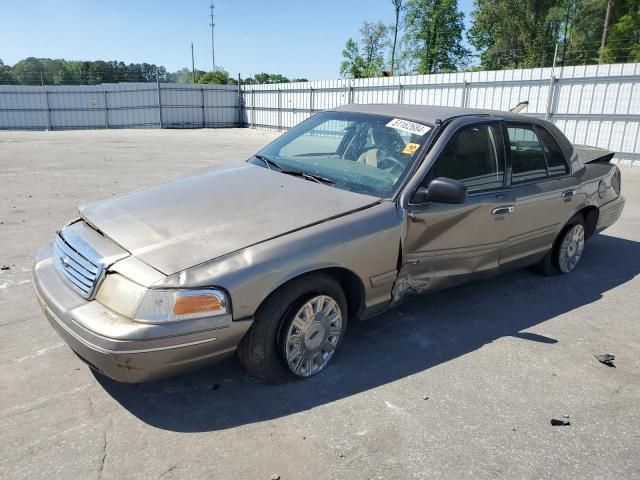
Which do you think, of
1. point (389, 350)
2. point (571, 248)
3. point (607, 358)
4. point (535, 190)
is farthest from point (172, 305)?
point (571, 248)

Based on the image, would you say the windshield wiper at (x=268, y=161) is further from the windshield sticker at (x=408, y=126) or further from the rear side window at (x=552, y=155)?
the rear side window at (x=552, y=155)

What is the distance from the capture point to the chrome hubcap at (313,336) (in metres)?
2.95

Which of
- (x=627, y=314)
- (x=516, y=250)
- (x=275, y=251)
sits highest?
(x=275, y=251)

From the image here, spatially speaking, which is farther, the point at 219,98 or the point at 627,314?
the point at 219,98

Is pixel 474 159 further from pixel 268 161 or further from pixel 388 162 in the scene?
pixel 268 161

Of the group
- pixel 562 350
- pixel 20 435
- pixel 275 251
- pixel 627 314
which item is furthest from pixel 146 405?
pixel 627 314

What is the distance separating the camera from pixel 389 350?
11.6ft

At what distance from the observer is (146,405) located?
2.81 metres

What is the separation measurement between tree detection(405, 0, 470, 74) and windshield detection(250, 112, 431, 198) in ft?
151

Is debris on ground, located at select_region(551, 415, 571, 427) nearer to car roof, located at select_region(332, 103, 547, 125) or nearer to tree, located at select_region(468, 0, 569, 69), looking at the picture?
car roof, located at select_region(332, 103, 547, 125)

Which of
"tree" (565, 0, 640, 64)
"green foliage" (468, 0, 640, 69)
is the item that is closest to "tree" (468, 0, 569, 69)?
"green foliage" (468, 0, 640, 69)

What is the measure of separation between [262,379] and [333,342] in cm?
53

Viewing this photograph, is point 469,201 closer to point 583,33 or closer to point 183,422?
point 183,422

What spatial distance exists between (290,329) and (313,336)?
0.73ft
